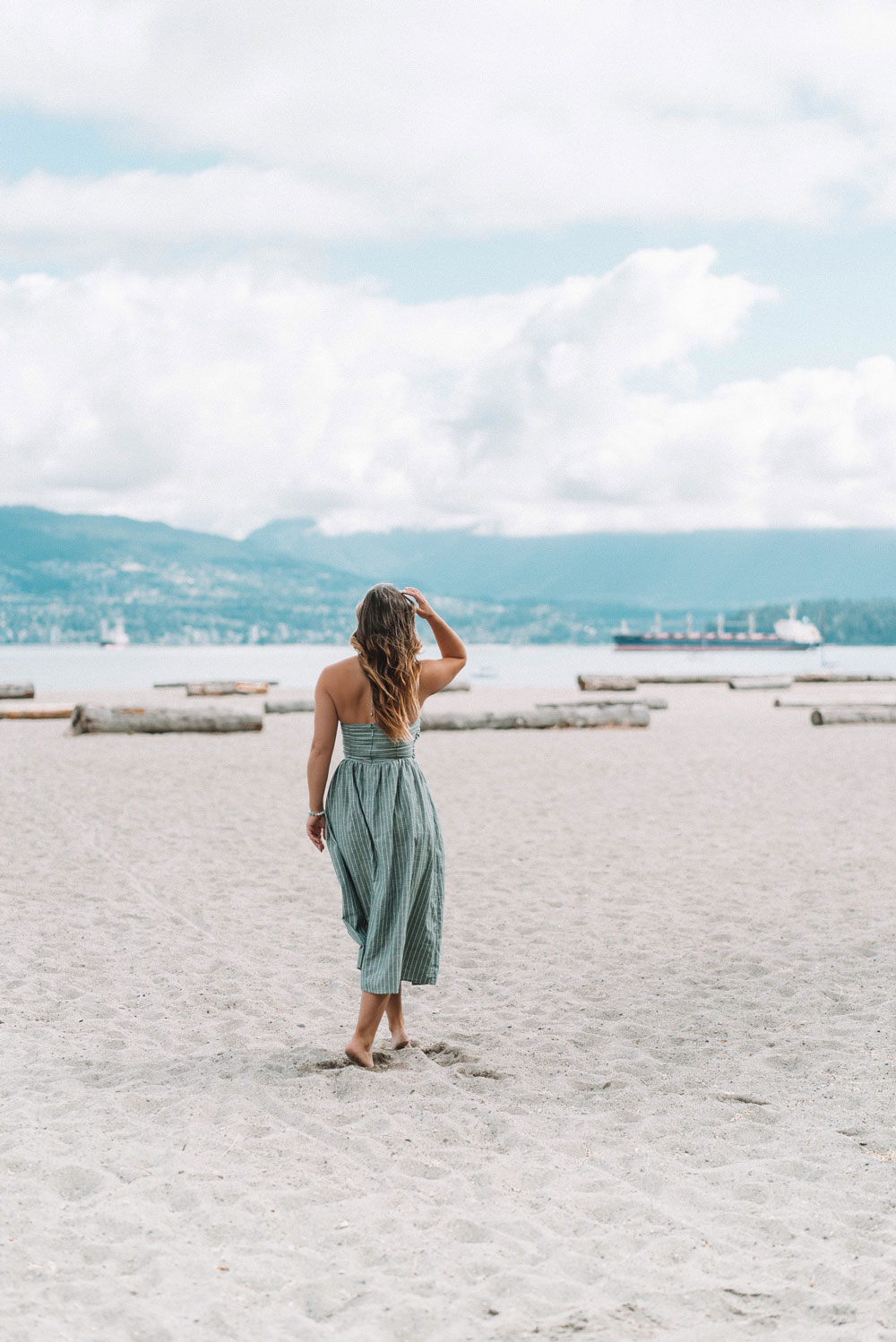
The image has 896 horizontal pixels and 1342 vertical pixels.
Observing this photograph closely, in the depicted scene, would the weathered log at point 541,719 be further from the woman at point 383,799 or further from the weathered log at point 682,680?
the weathered log at point 682,680

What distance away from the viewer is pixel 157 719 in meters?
19.7

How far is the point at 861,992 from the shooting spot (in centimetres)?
601

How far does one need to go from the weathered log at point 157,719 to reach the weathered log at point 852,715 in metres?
10.3

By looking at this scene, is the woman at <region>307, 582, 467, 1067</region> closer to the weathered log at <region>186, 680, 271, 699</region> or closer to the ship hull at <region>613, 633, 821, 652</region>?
the weathered log at <region>186, 680, 271, 699</region>

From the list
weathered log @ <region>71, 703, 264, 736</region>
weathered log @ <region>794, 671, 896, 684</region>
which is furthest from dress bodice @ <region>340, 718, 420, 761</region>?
weathered log @ <region>794, 671, 896, 684</region>

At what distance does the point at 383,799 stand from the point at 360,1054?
1142mm

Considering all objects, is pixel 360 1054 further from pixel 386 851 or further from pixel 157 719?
pixel 157 719

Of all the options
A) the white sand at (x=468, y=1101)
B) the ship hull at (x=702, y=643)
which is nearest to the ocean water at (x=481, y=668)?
the ship hull at (x=702, y=643)

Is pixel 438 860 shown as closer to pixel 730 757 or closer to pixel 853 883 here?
pixel 853 883

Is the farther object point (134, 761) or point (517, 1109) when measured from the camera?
point (134, 761)

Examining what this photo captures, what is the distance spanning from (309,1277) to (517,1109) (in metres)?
1.45

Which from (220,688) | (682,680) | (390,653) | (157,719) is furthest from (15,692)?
(390,653)

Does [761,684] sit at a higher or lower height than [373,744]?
higher

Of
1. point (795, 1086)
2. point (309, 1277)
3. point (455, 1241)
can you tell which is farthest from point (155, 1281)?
point (795, 1086)
